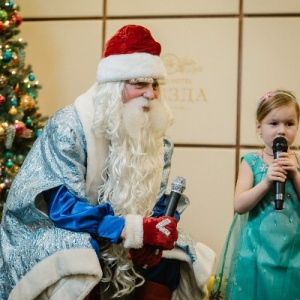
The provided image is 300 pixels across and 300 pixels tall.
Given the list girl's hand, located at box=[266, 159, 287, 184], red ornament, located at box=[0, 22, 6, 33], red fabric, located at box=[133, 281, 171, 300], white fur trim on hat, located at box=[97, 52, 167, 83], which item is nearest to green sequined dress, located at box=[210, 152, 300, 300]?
girl's hand, located at box=[266, 159, 287, 184]


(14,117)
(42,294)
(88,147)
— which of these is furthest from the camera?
(14,117)

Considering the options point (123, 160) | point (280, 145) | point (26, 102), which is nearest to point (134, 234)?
point (123, 160)

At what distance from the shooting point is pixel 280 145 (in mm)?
1849

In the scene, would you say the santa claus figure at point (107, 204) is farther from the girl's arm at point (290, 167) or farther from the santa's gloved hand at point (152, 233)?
the girl's arm at point (290, 167)

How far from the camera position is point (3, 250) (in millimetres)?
1896

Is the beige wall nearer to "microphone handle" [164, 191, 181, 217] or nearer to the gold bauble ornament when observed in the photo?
the gold bauble ornament

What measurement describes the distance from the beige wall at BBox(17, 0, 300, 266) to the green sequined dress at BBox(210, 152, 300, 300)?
1.05 metres

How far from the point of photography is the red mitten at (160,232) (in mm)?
1787

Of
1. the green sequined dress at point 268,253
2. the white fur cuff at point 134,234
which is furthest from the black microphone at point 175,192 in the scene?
the green sequined dress at point 268,253

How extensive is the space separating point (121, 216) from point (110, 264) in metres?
0.18

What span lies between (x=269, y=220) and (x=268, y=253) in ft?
0.36

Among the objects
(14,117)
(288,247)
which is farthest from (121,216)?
(14,117)

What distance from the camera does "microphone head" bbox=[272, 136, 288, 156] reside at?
1.85 m

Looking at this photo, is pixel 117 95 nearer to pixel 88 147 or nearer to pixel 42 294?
pixel 88 147
